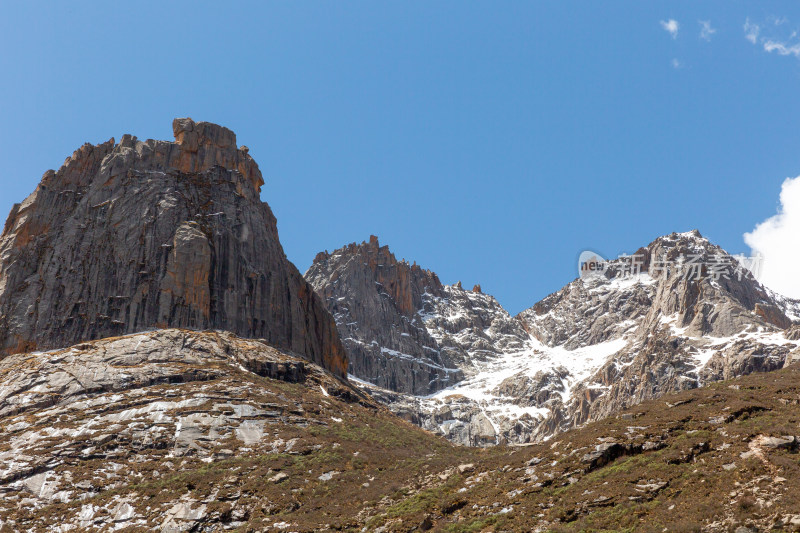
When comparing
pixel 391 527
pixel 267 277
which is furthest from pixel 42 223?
pixel 391 527

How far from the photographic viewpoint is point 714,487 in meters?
28.5

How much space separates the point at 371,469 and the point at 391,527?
15.8 m

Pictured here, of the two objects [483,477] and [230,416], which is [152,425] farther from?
[483,477]

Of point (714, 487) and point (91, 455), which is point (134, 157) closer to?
point (91, 455)

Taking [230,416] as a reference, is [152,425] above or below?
below

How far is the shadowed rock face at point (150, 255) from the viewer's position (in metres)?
79.9

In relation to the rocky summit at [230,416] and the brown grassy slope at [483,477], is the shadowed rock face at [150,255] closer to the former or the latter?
the rocky summit at [230,416]

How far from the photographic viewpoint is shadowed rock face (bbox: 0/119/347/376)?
262 feet

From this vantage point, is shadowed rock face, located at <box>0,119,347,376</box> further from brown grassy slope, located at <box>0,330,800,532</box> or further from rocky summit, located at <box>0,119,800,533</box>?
brown grassy slope, located at <box>0,330,800,532</box>

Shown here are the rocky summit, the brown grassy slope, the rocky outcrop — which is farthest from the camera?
the rocky outcrop

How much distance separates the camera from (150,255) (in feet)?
283

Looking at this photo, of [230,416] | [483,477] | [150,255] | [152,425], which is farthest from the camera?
[150,255]

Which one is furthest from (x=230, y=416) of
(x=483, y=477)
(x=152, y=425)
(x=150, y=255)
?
(x=150, y=255)

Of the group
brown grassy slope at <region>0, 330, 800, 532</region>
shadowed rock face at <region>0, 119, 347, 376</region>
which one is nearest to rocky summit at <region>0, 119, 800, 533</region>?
brown grassy slope at <region>0, 330, 800, 532</region>
